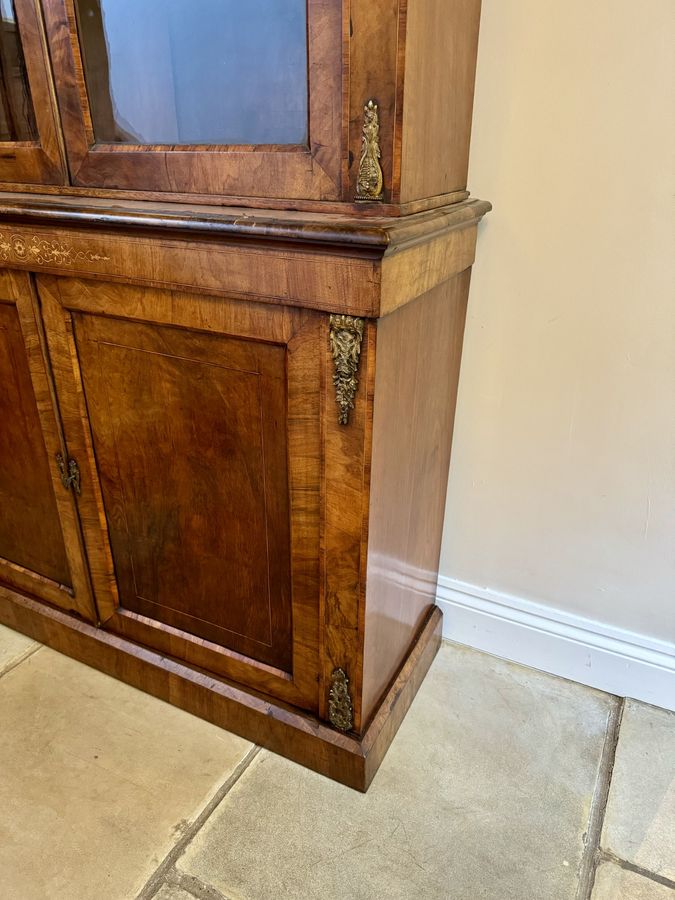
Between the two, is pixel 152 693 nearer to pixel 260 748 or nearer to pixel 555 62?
pixel 260 748

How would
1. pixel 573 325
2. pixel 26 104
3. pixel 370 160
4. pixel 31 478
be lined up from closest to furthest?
pixel 370 160
pixel 26 104
pixel 573 325
pixel 31 478

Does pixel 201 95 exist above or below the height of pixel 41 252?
above

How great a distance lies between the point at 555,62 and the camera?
106 centimetres

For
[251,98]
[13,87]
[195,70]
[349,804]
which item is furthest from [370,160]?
[349,804]

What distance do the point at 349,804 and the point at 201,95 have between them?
1201 millimetres

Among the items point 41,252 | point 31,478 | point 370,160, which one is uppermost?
point 370,160

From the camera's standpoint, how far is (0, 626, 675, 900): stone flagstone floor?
106 centimetres

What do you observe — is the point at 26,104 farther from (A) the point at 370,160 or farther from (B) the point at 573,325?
(B) the point at 573,325

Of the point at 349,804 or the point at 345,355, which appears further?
the point at 349,804

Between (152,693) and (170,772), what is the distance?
20 centimetres

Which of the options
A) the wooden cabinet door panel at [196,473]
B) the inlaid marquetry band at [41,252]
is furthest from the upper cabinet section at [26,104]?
the wooden cabinet door panel at [196,473]

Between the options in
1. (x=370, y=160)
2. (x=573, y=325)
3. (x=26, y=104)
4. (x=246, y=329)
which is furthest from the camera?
(x=573, y=325)

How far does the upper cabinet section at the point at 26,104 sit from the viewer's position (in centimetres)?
101

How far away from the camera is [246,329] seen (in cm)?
97
